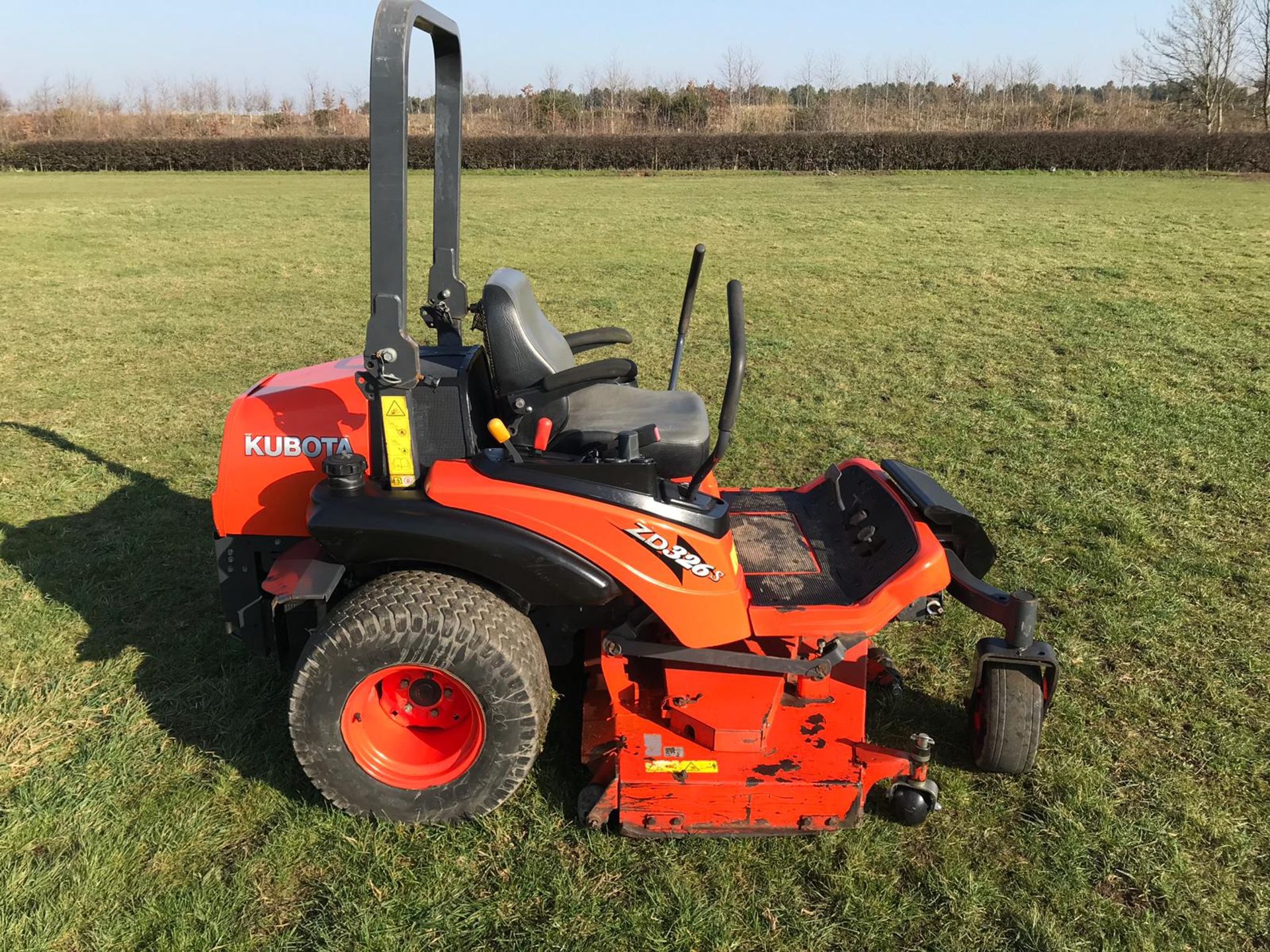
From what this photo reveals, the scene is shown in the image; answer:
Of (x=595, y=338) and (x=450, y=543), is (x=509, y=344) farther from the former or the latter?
(x=595, y=338)

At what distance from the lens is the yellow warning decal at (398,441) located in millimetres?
2699

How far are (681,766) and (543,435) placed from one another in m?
1.06

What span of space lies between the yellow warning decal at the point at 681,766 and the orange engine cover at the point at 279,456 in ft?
4.34

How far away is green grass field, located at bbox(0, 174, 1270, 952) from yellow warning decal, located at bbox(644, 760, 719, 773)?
222 millimetres

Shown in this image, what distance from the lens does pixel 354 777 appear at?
2799 mm

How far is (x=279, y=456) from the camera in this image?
10.1 ft

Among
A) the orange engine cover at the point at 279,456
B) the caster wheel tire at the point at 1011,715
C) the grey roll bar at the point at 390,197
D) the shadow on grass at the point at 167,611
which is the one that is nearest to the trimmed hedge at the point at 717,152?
the shadow on grass at the point at 167,611

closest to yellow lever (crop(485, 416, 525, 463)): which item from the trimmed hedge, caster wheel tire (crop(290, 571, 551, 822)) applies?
caster wheel tire (crop(290, 571, 551, 822))

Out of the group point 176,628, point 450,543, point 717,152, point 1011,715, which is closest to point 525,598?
point 450,543

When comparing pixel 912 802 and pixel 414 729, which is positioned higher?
pixel 414 729

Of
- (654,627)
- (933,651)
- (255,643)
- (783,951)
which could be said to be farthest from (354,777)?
(933,651)

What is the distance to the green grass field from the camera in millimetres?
2637

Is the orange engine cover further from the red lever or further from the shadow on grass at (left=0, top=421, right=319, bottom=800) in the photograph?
the shadow on grass at (left=0, top=421, right=319, bottom=800)

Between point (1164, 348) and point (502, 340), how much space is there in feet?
24.8
